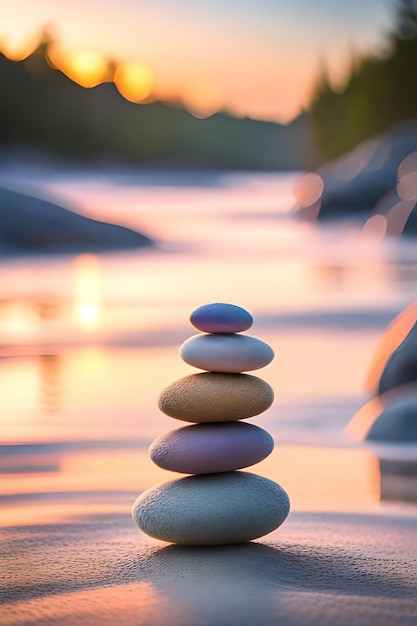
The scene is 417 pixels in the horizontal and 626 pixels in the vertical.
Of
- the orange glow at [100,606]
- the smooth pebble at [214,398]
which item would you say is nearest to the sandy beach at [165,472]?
the orange glow at [100,606]

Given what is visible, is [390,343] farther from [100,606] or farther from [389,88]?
[389,88]

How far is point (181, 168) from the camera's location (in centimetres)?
8325

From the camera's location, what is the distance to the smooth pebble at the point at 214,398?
2680 mm

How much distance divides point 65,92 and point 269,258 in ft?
286

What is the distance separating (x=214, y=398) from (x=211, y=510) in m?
0.26

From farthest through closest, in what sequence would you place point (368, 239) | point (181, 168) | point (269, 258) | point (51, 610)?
point (181, 168)
point (368, 239)
point (269, 258)
point (51, 610)

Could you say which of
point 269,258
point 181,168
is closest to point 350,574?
point 269,258

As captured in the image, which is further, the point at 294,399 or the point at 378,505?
the point at 294,399

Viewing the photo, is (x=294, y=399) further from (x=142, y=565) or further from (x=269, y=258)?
(x=269, y=258)

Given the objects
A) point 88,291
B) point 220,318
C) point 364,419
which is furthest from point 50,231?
point 220,318

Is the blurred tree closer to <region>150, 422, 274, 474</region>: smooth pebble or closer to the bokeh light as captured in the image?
the bokeh light

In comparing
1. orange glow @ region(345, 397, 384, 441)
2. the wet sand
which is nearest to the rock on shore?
→ orange glow @ region(345, 397, 384, 441)

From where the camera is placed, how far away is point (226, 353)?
2.68m

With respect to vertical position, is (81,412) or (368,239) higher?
(368,239)
